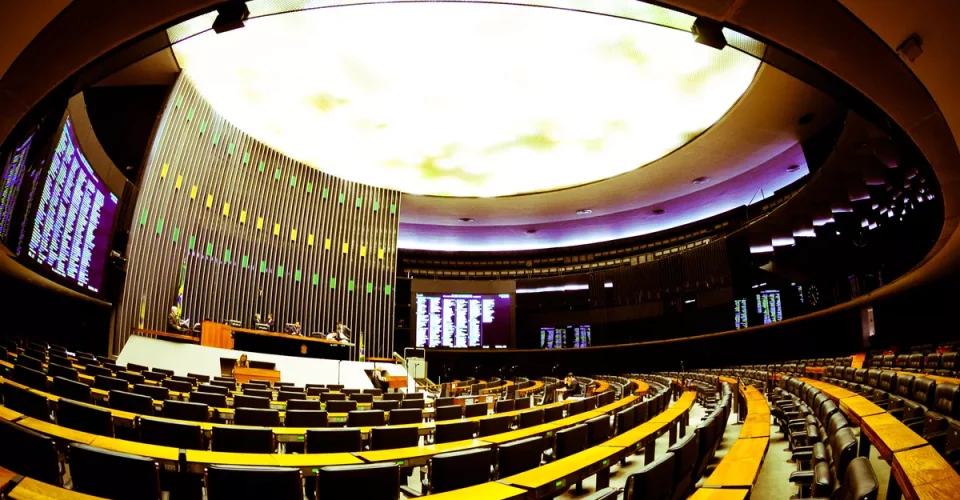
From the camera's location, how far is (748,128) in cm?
1241

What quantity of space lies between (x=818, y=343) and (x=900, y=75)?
35.0ft

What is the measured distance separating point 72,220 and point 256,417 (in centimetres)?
639

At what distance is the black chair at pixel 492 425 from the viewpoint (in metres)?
4.58

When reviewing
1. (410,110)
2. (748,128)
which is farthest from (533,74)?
(748,128)

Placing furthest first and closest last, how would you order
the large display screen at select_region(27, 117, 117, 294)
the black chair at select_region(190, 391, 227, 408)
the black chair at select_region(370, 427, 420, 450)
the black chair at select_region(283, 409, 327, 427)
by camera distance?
the large display screen at select_region(27, 117, 117, 294), the black chair at select_region(190, 391, 227, 408), the black chair at select_region(283, 409, 327, 427), the black chair at select_region(370, 427, 420, 450)

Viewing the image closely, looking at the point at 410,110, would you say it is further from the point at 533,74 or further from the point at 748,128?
the point at 748,128

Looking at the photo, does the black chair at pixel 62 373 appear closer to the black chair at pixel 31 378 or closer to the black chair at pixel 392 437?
the black chair at pixel 31 378

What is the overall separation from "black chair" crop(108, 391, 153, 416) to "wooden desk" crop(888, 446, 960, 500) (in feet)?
16.2

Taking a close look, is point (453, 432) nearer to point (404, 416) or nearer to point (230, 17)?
point (404, 416)

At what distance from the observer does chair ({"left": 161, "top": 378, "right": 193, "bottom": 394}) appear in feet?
19.8

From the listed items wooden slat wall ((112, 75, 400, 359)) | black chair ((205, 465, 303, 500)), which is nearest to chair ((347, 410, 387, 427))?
black chair ((205, 465, 303, 500))

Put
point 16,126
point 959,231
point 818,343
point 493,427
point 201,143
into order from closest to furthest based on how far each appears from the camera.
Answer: point 493,427
point 16,126
point 959,231
point 201,143
point 818,343

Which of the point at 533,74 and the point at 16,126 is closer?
the point at 16,126

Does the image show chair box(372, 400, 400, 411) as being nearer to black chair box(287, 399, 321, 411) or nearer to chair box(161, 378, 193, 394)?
black chair box(287, 399, 321, 411)
